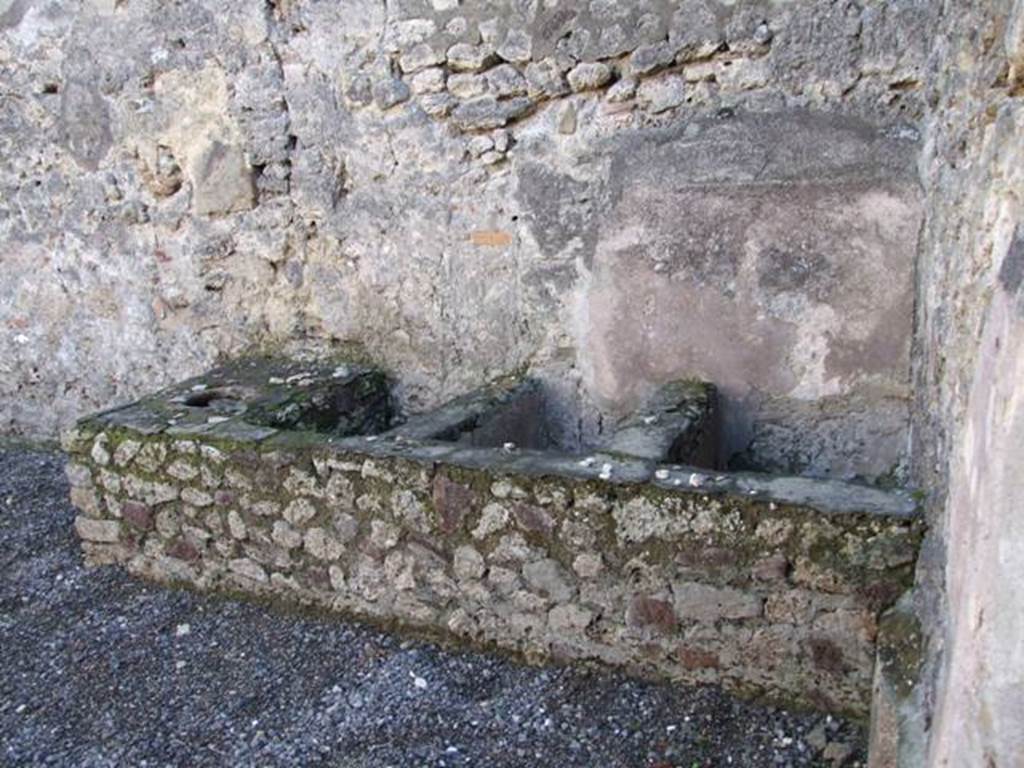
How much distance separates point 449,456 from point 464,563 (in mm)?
327

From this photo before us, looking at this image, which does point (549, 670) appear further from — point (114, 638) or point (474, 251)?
point (474, 251)

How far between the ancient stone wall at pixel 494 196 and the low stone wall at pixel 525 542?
939mm

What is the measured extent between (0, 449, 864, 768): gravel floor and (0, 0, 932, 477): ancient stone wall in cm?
125

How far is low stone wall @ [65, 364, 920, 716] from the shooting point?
2.31m

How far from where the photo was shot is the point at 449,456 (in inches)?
108

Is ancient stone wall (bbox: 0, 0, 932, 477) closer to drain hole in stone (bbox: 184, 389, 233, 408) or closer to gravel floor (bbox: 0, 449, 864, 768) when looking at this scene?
drain hole in stone (bbox: 184, 389, 233, 408)

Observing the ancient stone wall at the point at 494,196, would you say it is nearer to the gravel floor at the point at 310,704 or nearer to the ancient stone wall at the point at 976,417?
the ancient stone wall at the point at 976,417

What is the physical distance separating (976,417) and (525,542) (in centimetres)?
147

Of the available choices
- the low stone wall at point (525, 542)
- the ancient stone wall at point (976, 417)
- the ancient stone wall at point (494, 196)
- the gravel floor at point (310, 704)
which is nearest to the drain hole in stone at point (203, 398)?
the low stone wall at point (525, 542)

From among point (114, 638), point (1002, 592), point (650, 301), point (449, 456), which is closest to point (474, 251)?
point (650, 301)

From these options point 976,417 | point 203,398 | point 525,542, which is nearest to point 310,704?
point 525,542

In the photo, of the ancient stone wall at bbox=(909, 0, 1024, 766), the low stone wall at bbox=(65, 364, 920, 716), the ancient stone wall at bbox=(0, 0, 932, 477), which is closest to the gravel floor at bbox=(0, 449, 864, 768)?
the low stone wall at bbox=(65, 364, 920, 716)

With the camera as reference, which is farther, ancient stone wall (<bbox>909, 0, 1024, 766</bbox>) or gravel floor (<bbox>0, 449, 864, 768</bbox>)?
gravel floor (<bbox>0, 449, 864, 768</bbox>)

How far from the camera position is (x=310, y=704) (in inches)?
104
